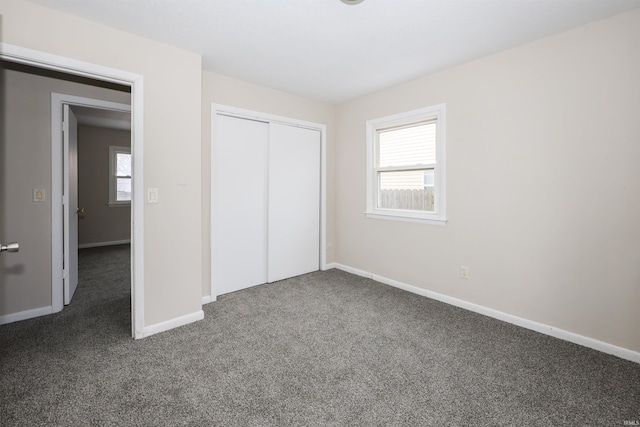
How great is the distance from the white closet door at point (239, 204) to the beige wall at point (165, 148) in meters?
0.54

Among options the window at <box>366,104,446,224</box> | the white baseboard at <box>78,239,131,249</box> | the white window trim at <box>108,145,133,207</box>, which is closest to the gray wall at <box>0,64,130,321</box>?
the window at <box>366,104,446,224</box>

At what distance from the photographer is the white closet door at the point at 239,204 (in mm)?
3324

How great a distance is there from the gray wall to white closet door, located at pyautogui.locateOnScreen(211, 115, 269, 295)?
5.08 ft

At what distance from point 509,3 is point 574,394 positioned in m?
2.50

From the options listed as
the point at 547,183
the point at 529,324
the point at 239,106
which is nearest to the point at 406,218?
the point at 547,183

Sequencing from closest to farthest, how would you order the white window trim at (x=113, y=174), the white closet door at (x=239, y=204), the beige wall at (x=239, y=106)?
the beige wall at (x=239, y=106) → the white closet door at (x=239, y=204) → the white window trim at (x=113, y=174)

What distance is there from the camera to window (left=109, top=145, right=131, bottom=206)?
6.47m

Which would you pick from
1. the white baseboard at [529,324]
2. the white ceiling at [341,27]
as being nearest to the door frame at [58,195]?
the white ceiling at [341,27]

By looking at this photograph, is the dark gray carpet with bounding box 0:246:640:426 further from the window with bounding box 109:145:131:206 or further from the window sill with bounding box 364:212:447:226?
the window with bounding box 109:145:131:206

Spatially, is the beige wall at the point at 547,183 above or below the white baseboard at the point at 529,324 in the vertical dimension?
above

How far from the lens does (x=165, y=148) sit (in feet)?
8.30

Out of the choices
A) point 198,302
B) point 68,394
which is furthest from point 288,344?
point 68,394

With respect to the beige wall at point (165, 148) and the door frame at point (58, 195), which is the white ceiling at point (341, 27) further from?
the door frame at point (58, 195)

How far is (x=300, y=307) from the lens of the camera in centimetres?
304
